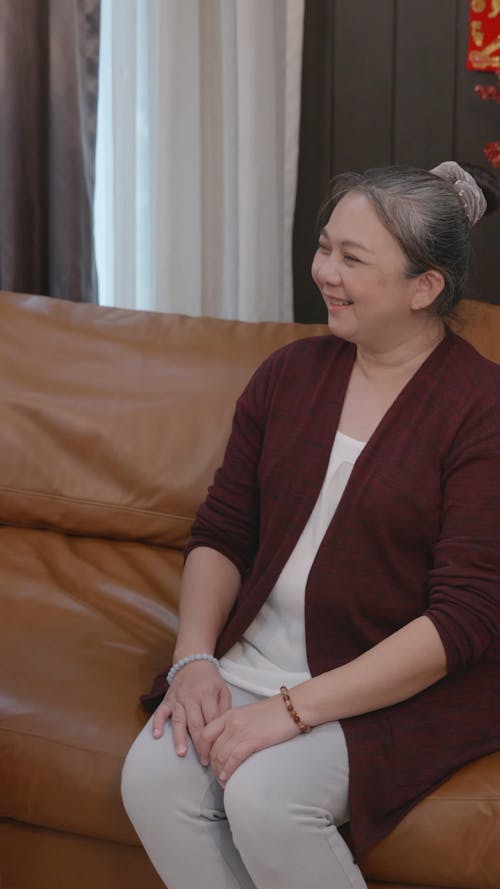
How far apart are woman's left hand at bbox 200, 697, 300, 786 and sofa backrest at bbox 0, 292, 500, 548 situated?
690 millimetres

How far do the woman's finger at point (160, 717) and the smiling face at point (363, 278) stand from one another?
22.8 inches

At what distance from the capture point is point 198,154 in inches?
113

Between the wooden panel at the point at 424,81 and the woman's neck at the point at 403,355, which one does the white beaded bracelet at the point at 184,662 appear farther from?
the wooden panel at the point at 424,81

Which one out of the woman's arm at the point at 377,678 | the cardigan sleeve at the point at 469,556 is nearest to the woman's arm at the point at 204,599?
the woman's arm at the point at 377,678

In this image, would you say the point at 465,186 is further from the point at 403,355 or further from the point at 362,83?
the point at 362,83

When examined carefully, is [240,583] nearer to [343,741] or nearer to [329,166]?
[343,741]

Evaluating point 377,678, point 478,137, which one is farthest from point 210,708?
point 478,137

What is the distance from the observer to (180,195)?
288 cm

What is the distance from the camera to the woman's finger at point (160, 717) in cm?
161

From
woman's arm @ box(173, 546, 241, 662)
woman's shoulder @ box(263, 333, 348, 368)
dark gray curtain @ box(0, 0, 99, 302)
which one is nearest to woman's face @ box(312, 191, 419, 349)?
woman's shoulder @ box(263, 333, 348, 368)

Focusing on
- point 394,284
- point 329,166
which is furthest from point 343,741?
point 329,166

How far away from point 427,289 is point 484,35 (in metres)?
1.20

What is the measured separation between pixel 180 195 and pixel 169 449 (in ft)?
2.89

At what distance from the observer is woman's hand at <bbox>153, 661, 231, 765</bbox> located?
1.59 metres
